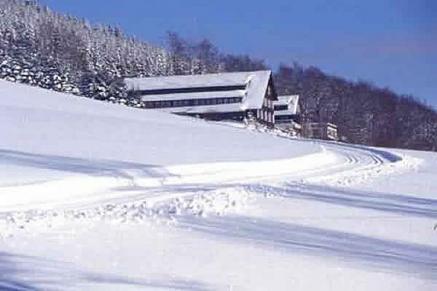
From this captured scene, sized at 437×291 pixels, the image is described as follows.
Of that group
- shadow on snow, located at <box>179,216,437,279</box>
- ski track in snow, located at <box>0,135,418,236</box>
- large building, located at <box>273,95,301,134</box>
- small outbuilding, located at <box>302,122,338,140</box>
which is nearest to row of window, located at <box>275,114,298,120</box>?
large building, located at <box>273,95,301,134</box>

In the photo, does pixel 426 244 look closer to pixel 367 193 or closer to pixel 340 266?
pixel 340 266

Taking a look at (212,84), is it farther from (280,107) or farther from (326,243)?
(326,243)

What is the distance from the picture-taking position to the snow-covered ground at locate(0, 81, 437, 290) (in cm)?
698

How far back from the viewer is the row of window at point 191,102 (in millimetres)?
77062

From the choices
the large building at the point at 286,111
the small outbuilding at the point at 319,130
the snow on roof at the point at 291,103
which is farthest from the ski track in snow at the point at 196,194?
the snow on roof at the point at 291,103

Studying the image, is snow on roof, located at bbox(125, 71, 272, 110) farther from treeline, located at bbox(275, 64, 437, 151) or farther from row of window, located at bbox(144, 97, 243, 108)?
treeline, located at bbox(275, 64, 437, 151)

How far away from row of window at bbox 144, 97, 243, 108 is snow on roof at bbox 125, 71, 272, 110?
0.45 metres

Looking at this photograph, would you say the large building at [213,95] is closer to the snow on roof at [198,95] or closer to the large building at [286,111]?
the snow on roof at [198,95]

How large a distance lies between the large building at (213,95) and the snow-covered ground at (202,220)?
51.2m

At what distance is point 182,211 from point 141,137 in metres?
16.6

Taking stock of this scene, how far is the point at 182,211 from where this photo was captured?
11398mm

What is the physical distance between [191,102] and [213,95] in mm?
2578

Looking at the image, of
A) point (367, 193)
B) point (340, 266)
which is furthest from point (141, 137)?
point (340, 266)

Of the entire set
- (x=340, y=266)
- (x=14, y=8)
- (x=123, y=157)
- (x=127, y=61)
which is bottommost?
(x=340, y=266)
